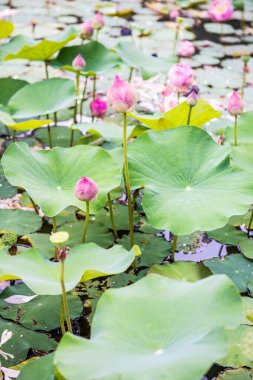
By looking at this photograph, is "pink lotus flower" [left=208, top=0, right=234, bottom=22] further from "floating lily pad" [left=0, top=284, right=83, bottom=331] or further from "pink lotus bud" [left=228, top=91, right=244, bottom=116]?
"floating lily pad" [left=0, top=284, right=83, bottom=331]

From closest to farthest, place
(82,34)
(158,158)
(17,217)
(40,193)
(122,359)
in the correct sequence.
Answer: (122,359), (40,193), (158,158), (17,217), (82,34)

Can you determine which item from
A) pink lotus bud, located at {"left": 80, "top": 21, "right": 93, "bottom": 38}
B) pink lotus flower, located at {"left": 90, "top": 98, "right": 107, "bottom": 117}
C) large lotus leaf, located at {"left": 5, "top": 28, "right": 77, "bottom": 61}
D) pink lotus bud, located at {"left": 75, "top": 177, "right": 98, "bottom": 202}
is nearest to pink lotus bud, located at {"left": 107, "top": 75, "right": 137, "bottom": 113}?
pink lotus bud, located at {"left": 75, "top": 177, "right": 98, "bottom": 202}

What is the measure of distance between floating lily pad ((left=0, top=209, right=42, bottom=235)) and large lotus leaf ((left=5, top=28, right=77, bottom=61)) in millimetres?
851

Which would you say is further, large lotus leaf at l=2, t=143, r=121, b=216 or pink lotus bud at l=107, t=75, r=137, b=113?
large lotus leaf at l=2, t=143, r=121, b=216

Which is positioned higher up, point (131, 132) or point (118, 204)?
point (131, 132)

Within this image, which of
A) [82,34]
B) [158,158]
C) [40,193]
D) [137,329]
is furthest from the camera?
[82,34]

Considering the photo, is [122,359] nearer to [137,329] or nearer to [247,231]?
[137,329]

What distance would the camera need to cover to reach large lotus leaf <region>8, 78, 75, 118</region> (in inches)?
106

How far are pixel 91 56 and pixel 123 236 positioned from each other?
1.20m

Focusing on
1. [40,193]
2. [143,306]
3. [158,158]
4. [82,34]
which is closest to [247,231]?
[158,158]

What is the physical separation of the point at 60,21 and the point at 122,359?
12.4ft

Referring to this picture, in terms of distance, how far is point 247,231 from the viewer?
246 centimetres

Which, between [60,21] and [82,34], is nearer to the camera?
[82,34]

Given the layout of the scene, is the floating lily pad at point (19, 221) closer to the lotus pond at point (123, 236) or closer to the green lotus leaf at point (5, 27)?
the lotus pond at point (123, 236)
